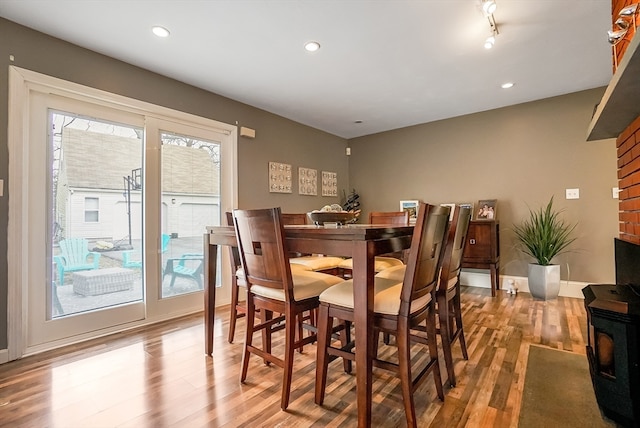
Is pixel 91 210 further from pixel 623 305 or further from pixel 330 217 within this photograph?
pixel 623 305

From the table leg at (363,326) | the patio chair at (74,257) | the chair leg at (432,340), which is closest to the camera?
the table leg at (363,326)

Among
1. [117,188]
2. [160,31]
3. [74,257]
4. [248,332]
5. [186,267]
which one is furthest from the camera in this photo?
[186,267]

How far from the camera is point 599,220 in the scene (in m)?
3.42

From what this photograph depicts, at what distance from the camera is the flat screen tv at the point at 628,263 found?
1.67 m

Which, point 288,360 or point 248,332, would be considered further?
point 248,332

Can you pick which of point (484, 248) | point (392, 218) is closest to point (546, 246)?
point (484, 248)

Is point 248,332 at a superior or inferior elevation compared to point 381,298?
inferior

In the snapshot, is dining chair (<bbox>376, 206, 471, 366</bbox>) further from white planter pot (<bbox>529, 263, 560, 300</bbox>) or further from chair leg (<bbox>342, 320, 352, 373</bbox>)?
white planter pot (<bbox>529, 263, 560, 300</bbox>)

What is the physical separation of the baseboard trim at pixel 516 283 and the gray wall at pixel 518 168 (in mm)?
73

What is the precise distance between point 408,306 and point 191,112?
2.97 m

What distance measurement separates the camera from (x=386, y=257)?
9.46 ft

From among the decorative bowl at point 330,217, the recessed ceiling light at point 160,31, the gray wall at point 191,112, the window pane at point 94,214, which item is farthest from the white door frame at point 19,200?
the decorative bowl at point 330,217

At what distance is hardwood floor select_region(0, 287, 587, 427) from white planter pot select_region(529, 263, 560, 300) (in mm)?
860

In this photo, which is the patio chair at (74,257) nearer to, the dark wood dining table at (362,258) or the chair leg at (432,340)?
the dark wood dining table at (362,258)
